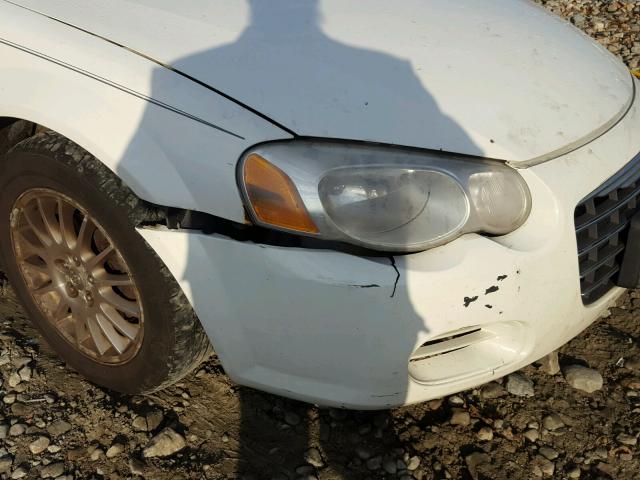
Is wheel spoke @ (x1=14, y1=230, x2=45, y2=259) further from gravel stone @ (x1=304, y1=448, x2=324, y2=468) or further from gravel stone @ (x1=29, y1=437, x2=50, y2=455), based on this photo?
gravel stone @ (x1=304, y1=448, x2=324, y2=468)

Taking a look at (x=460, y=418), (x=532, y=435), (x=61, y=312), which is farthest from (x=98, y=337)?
(x=532, y=435)

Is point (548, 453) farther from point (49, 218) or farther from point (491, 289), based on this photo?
point (49, 218)

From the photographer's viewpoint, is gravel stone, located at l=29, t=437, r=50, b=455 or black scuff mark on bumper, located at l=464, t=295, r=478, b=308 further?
gravel stone, located at l=29, t=437, r=50, b=455

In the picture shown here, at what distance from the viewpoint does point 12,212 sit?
2.39 m

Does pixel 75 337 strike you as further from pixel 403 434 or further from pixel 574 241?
pixel 574 241

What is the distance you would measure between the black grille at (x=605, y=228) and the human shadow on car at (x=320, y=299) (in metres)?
0.41

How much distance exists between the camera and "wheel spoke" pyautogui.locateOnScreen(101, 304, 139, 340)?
2291 mm

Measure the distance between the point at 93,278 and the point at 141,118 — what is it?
66 centimetres

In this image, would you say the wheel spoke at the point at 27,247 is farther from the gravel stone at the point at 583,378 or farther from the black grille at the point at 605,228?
the gravel stone at the point at 583,378

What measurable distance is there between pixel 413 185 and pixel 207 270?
23.7 inches

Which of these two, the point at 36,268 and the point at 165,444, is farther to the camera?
the point at 36,268

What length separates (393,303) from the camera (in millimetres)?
1803

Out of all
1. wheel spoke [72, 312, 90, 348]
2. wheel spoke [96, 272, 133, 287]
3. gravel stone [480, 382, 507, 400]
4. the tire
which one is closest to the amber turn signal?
the tire

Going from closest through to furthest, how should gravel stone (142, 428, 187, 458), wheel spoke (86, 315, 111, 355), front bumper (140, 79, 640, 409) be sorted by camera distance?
front bumper (140, 79, 640, 409)
gravel stone (142, 428, 187, 458)
wheel spoke (86, 315, 111, 355)
